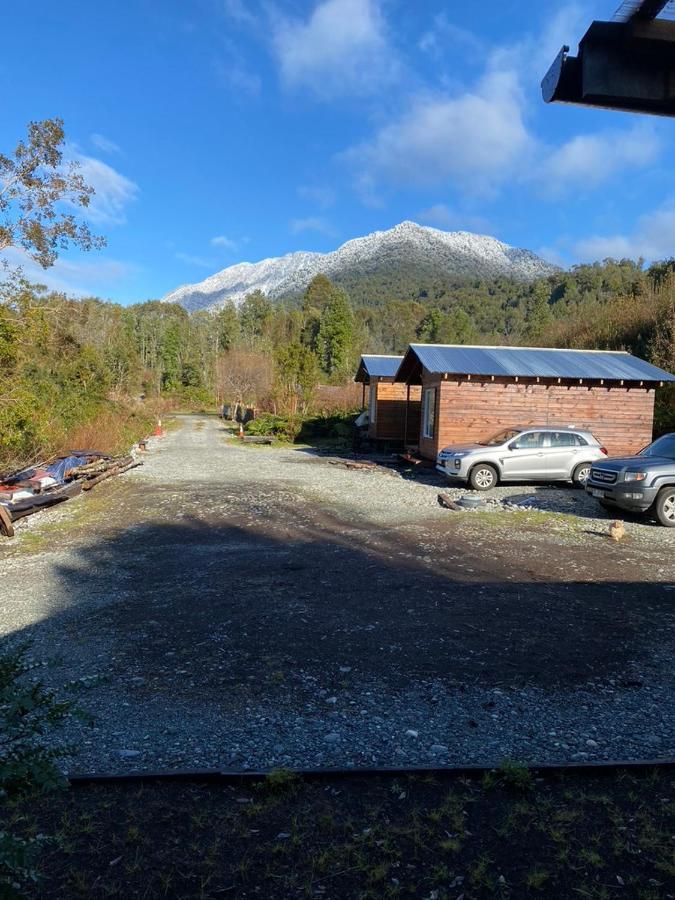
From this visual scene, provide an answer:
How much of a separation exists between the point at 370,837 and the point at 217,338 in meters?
76.0

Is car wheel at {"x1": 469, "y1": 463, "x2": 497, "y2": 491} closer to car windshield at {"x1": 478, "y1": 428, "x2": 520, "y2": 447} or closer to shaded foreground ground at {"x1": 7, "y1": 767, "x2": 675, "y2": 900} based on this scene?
car windshield at {"x1": 478, "y1": 428, "x2": 520, "y2": 447}

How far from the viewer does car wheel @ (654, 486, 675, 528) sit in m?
10.7

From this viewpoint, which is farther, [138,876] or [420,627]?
[420,627]

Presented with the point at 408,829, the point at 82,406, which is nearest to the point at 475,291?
the point at 82,406

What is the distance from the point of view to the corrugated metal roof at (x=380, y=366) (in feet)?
82.9

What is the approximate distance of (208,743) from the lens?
361cm

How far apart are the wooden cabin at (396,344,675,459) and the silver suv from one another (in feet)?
8.62

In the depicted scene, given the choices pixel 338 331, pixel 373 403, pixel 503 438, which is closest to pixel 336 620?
pixel 503 438

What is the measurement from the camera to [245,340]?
73062 mm

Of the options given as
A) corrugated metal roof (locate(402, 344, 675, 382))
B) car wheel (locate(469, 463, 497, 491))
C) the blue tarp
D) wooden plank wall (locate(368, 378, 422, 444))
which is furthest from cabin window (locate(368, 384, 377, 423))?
the blue tarp

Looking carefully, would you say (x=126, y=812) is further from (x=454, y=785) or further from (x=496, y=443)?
(x=496, y=443)

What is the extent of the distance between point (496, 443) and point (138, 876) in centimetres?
1340

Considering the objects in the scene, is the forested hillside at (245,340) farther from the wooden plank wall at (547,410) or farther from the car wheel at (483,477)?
the car wheel at (483,477)

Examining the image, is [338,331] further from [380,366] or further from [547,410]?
[547,410]
